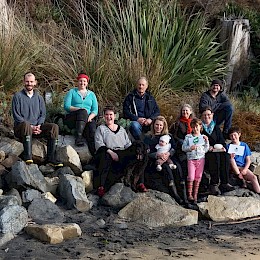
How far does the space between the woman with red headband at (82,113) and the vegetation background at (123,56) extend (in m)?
0.49

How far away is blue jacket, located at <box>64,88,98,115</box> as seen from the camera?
8.20 m

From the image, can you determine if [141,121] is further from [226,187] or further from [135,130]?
[226,187]

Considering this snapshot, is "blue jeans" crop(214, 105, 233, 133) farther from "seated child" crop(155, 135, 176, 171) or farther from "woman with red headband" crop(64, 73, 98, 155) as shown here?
"woman with red headband" crop(64, 73, 98, 155)

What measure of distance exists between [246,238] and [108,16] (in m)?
6.22

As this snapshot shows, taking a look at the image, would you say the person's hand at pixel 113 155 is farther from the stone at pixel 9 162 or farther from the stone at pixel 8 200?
the stone at pixel 8 200

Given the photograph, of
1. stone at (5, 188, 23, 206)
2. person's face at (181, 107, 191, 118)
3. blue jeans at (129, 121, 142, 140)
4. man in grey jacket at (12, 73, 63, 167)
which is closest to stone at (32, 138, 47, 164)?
man in grey jacket at (12, 73, 63, 167)

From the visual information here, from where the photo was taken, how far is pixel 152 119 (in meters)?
8.50

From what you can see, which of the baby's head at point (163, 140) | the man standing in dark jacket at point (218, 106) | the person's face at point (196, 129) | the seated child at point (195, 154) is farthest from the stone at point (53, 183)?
the man standing in dark jacket at point (218, 106)

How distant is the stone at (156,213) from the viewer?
6852 millimetres

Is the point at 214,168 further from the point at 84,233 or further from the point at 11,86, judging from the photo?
the point at 11,86

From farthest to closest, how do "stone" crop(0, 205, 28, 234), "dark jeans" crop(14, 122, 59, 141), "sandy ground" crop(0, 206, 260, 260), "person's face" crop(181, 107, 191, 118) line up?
"person's face" crop(181, 107, 191, 118), "dark jeans" crop(14, 122, 59, 141), "stone" crop(0, 205, 28, 234), "sandy ground" crop(0, 206, 260, 260)

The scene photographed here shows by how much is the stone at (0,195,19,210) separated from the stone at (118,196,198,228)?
120 centimetres

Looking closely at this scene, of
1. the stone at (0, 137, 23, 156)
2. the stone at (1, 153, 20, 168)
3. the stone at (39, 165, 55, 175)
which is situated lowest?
the stone at (39, 165, 55, 175)

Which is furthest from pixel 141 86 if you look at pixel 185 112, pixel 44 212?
pixel 44 212
